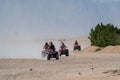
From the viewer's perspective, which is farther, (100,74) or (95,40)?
(95,40)

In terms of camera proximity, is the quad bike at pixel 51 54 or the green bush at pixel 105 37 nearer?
the quad bike at pixel 51 54

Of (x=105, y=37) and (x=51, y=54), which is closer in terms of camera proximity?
(x=51, y=54)

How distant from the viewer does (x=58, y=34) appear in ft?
322

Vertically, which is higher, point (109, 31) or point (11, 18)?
point (11, 18)

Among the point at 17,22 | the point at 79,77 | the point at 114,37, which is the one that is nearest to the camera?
the point at 79,77

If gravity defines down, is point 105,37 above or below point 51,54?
above

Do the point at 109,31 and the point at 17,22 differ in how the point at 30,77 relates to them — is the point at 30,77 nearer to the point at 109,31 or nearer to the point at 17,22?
the point at 109,31

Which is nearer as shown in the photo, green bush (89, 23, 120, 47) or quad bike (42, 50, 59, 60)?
quad bike (42, 50, 59, 60)

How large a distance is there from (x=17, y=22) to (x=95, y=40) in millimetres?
20230

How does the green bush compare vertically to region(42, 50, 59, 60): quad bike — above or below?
above

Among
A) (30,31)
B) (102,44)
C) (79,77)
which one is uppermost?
(30,31)

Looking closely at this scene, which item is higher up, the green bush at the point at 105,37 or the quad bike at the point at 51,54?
the green bush at the point at 105,37

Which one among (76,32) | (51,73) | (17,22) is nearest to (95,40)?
(17,22)

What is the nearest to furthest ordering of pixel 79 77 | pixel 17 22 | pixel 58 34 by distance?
pixel 79 77
pixel 17 22
pixel 58 34
